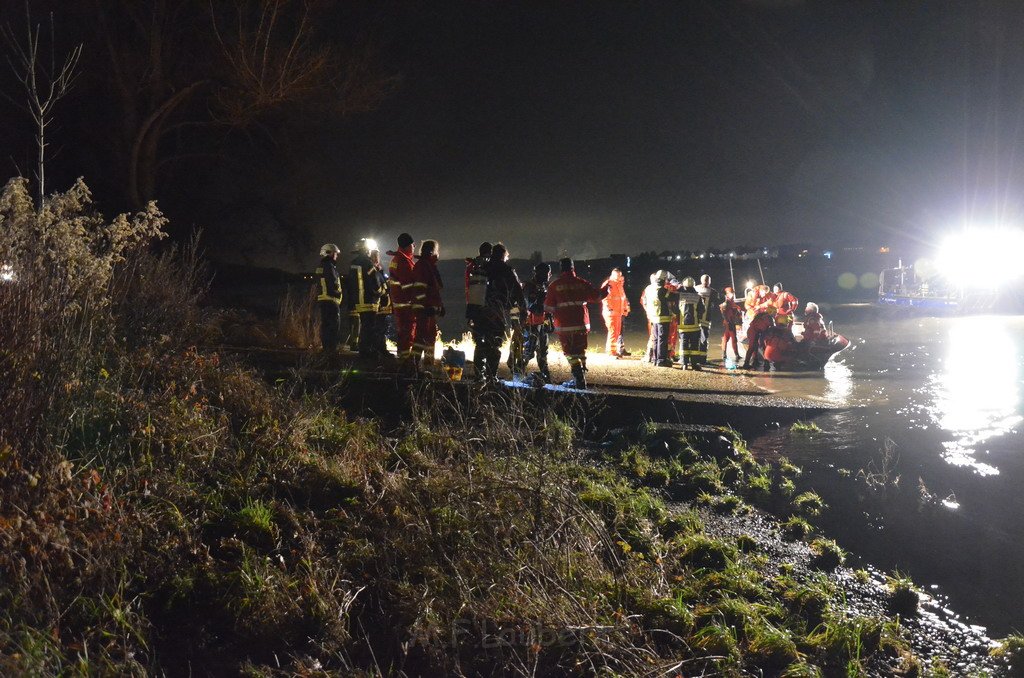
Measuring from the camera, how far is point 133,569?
3744 millimetres

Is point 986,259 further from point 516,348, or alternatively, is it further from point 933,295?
point 516,348

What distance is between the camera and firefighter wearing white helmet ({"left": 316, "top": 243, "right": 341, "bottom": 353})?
35.6ft

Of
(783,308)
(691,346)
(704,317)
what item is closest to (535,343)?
(691,346)

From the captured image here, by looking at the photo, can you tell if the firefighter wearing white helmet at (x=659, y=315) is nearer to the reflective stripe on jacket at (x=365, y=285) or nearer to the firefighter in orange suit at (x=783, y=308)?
the firefighter in orange suit at (x=783, y=308)

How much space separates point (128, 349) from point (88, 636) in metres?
4.00

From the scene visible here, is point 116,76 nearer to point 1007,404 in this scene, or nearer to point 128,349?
point 128,349

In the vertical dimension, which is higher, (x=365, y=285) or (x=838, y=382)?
(x=365, y=285)

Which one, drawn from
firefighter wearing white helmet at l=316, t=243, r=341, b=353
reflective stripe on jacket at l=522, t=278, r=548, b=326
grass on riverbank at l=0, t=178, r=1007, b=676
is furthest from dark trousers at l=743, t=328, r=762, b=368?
grass on riverbank at l=0, t=178, r=1007, b=676

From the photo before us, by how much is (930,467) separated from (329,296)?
7800 millimetres

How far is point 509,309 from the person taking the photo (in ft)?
28.3

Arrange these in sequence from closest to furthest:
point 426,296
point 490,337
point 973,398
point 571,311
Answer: point 490,337
point 426,296
point 571,311
point 973,398

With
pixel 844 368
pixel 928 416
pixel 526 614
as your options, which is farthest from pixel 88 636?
pixel 844 368

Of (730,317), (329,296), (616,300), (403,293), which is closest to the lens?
(403,293)

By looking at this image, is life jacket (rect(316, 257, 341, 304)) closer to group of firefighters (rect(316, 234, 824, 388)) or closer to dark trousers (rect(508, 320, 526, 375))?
group of firefighters (rect(316, 234, 824, 388))
